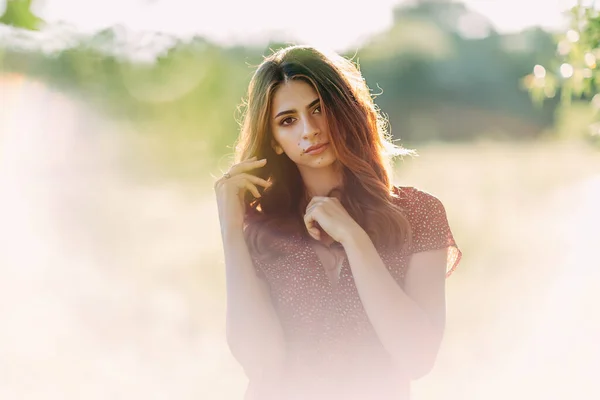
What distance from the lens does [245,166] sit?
6.26ft

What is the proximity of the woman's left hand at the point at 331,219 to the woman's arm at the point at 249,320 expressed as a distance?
16 cm

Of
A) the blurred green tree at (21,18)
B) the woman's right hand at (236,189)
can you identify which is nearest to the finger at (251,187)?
the woman's right hand at (236,189)

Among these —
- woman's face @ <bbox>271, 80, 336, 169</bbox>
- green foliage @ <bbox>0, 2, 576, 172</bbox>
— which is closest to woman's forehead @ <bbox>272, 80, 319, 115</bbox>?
woman's face @ <bbox>271, 80, 336, 169</bbox>

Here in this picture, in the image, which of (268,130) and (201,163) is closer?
(268,130)

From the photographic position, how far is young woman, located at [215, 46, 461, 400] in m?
1.70

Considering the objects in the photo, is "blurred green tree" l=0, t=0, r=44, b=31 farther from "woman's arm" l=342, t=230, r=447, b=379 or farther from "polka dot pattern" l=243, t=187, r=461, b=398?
"polka dot pattern" l=243, t=187, r=461, b=398

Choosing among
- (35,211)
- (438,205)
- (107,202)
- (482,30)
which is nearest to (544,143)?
(482,30)

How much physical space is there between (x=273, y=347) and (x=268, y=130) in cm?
49

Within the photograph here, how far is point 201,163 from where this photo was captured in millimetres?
15047

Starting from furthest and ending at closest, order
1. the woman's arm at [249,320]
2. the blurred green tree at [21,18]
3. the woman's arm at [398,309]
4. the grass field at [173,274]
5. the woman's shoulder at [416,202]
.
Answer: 1. the grass field at [173,274]
2. the woman's shoulder at [416,202]
3. the woman's arm at [249,320]
4. the woman's arm at [398,309]
5. the blurred green tree at [21,18]

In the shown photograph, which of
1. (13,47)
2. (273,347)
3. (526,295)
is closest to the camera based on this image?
(273,347)

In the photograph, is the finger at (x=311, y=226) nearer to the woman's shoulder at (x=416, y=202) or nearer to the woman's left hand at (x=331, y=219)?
the woman's left hand at (x=331, y=219)

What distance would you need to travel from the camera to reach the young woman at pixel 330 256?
1700mm

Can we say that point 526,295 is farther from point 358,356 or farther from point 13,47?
point 358,356
